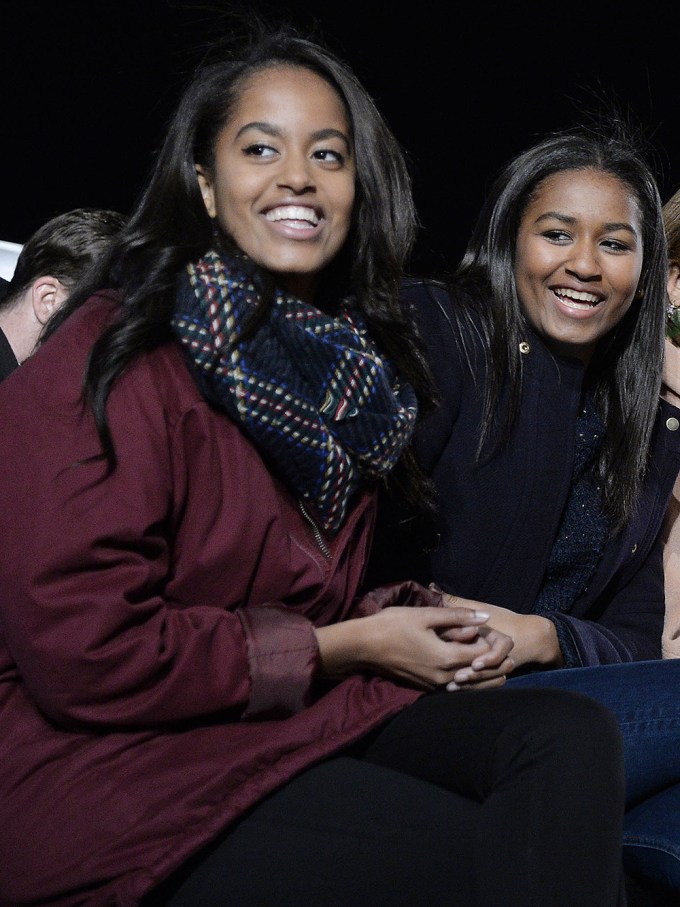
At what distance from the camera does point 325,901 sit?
104 cm

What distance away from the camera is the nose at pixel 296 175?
1.34 m

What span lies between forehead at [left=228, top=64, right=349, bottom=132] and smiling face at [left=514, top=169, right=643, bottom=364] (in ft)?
1.48

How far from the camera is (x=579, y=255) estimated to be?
1.73 m

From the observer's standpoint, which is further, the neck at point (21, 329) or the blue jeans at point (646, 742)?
the neck at point (21, 329)

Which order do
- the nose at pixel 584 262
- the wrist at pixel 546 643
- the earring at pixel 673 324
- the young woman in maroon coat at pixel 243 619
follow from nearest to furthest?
the young woman in maroon coat at pixel 243 619, the wrist at pixel 546 643, the nose at pixel 584 262, the earring at pixel 673 324

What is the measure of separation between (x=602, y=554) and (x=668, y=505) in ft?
0.61

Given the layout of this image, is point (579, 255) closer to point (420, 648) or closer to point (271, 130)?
point (271, 130)

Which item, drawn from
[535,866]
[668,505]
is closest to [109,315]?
[535,866]

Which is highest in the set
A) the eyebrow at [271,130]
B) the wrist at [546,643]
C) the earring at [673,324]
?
the eyebrow at [271,130]

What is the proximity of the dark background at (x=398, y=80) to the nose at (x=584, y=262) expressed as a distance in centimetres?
109

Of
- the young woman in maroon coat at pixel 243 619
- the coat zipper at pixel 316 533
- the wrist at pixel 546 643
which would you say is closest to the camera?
the young woman in maroon coat at pixel 243 619

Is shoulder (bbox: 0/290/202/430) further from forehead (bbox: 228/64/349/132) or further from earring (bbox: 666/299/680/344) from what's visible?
earring (bbox: 666/299/680/344)

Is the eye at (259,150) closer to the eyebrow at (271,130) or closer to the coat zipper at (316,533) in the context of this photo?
the eyebrow at (271,130)

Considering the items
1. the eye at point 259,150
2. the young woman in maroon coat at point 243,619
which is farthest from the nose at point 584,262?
the eye at point 259,150
